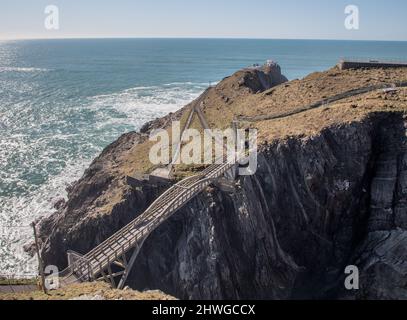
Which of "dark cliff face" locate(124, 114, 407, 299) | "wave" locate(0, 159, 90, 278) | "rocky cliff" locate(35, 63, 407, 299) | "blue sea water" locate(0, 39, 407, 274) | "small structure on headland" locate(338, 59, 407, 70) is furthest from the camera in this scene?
"small structure on headland" locate(338, 59, 407, 70)

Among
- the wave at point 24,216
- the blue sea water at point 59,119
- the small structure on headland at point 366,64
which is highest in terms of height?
the small structure on headland at point 366,64

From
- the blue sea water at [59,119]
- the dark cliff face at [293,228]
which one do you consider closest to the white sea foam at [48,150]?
the blue sea water at [59,119]

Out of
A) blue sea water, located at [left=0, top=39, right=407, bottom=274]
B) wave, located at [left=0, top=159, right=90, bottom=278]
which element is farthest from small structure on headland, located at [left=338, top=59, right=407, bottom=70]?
wave, located at [left=0, top=159, right=90, bottom=278]

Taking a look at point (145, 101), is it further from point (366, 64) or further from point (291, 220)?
point (291, 220)

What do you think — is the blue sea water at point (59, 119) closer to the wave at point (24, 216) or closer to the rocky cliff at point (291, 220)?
the wave at point (24, 216)

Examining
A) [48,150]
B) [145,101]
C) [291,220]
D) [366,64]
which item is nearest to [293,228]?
[291,220]

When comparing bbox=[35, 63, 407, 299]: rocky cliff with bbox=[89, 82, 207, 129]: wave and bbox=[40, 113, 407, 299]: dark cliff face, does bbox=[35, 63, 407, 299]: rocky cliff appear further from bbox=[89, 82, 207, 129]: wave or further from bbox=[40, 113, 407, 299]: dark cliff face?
bbox=[89, 82, 207, 129]: wave
